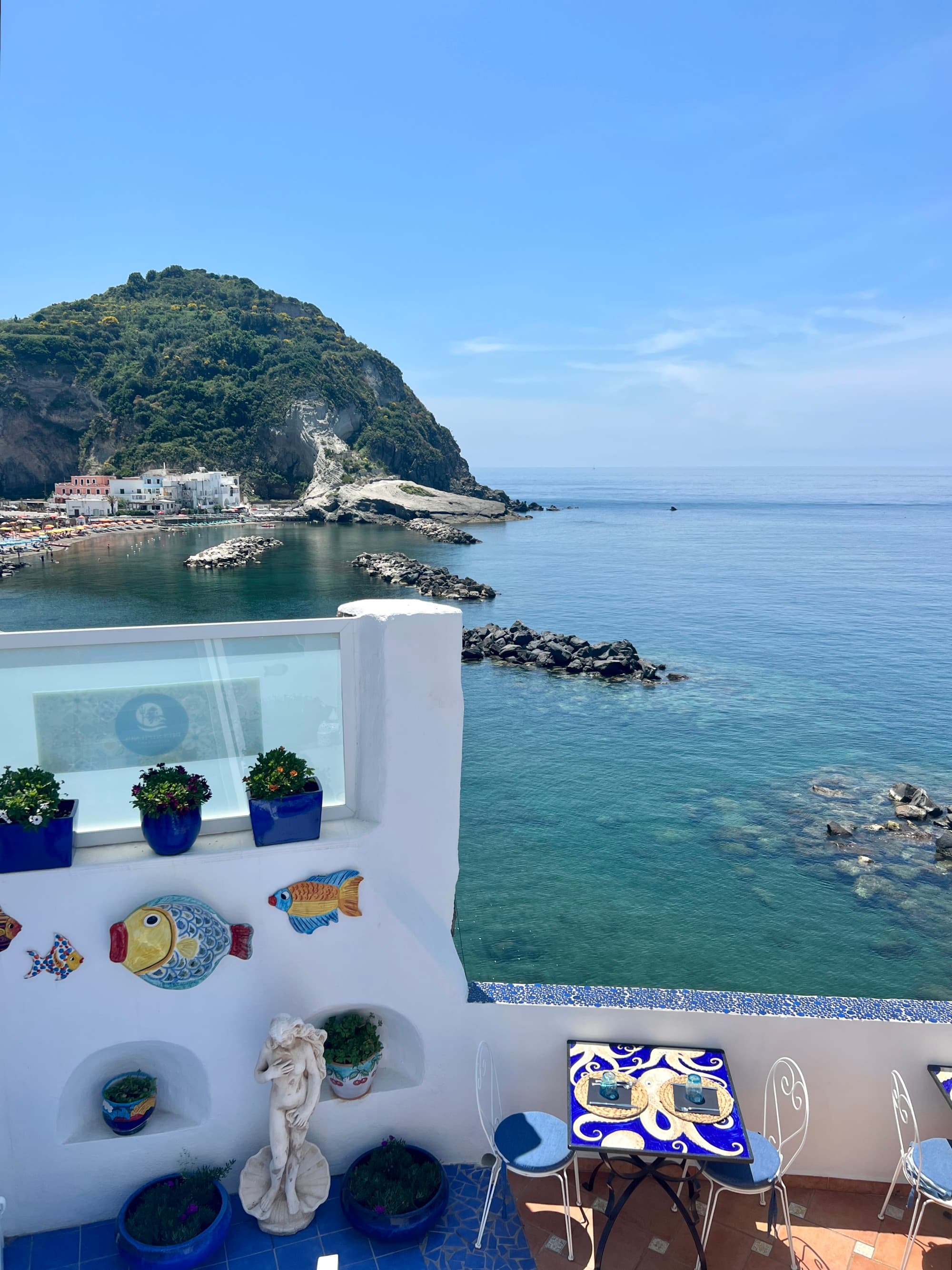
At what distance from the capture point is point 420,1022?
178 inches

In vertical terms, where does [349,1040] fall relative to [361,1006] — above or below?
below

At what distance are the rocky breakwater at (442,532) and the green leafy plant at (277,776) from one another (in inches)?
2602

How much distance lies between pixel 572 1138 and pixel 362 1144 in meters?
1.39

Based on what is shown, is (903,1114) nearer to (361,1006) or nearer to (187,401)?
(361,1006)

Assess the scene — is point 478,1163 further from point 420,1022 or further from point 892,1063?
point 892,1063

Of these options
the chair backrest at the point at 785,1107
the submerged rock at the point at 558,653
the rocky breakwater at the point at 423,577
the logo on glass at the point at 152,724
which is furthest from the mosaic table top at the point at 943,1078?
the rocky breakwater at the point at 423,577

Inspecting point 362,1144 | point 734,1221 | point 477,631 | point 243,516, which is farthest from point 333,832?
point 243,516

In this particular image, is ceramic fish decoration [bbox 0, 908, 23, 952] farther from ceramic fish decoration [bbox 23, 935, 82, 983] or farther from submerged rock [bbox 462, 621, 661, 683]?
submerged rock [bbox 462, 621, 661, 683]

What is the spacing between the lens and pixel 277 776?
14.0 ft

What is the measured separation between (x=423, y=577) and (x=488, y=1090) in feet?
148

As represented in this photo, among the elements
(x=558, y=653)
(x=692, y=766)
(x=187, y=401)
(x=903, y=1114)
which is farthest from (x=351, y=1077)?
(x=187, y=401)

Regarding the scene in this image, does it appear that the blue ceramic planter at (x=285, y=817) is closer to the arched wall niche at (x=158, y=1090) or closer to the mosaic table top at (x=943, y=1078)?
the arched wall niche at (x=158, y=1090)

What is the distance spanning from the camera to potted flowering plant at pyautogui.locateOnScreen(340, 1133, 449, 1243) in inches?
164

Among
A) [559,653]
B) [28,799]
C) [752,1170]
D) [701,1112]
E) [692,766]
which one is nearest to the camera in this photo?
[28,799]
